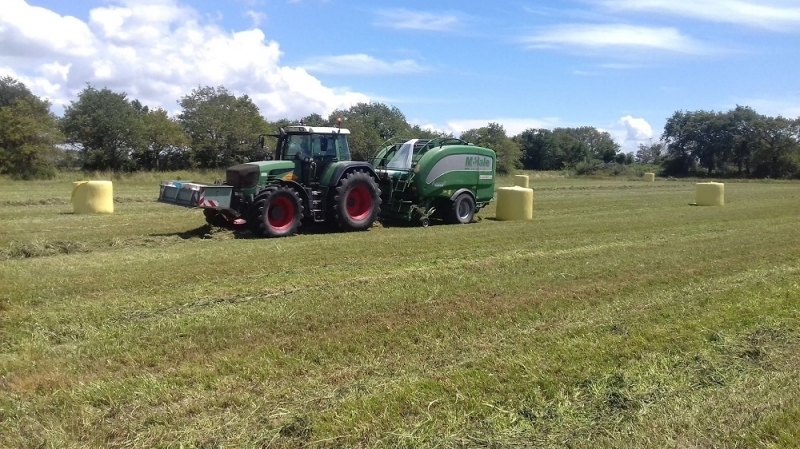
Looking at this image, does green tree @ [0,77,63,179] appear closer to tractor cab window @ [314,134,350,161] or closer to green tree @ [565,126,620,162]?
tractor cab window @ [314,134,350,161]

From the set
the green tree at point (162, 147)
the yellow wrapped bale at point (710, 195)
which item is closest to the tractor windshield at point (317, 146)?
the yellow wrapped bale at point (710, 195)

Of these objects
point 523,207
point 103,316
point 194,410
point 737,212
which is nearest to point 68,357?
point 103,316

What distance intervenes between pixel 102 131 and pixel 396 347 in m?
38.0

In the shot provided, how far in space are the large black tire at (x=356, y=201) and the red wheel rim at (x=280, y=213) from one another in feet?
2.97

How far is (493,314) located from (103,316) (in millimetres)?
3509

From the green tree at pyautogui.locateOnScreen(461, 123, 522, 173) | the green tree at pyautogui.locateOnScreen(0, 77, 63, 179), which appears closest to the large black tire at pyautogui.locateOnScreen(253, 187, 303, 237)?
the green tree at pyautogui.locateOnScreen(0, 77, 63, 179)

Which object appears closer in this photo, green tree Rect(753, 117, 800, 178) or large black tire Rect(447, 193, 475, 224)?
large black tire Rect(447, 193, 475, 224)

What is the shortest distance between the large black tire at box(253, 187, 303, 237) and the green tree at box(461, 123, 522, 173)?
135ft

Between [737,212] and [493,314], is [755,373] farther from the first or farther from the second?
[737,212]

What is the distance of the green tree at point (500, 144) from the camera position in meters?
56.0

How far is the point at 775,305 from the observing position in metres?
6.90

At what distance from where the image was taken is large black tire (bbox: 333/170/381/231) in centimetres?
1317

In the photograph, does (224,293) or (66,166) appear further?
(66,166)

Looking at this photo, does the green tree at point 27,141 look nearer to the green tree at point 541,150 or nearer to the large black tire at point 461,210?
the large black tire at point 461,210
